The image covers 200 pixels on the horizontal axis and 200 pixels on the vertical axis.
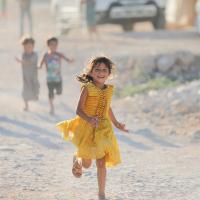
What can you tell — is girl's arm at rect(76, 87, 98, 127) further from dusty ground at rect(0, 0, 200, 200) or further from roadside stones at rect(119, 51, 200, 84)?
roadside stones at rect(119, 51, 200, 84)

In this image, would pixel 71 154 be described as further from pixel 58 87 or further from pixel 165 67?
pixel 165 67

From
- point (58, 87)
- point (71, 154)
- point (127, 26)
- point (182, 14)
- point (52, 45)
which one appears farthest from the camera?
point (182, 14)

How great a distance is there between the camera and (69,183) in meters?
7.48

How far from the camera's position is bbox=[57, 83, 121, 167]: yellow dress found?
6723 mm

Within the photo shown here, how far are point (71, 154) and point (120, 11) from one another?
13061 mm

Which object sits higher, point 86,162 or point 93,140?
point 93,140

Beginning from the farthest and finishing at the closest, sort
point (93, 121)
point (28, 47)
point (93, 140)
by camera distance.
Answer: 1. point (28, 47)
2. point (93, 140)
3. point (93, 121)

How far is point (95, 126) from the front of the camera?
6707 mm

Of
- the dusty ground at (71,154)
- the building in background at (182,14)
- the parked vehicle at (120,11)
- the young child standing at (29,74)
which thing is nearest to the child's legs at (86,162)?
the dusty ground at (71,154)

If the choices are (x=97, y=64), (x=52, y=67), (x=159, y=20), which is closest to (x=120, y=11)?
(x=159, y=20)

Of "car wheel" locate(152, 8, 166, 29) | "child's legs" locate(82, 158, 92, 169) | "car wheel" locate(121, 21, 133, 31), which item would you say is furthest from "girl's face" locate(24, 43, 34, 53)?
"car wheel" locate(121, 21, 133, 31)

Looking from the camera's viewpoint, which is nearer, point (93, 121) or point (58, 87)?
point (93, 121)

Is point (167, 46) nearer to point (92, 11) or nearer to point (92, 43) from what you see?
point (92, 43)

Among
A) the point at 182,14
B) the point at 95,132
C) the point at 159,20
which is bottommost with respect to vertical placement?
the point at 182,14
